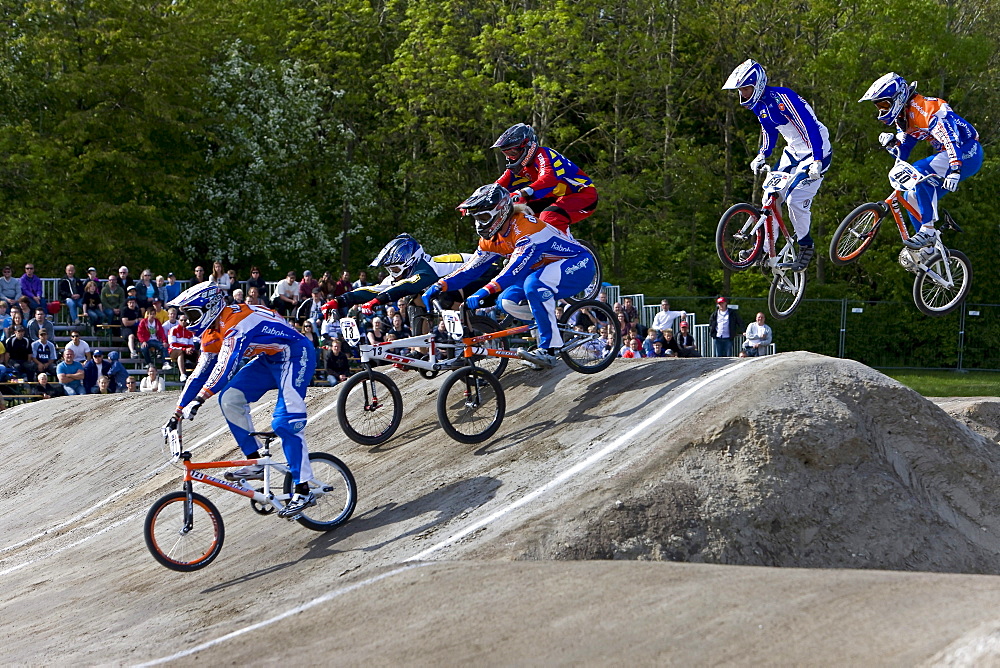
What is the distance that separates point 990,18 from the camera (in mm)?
32312

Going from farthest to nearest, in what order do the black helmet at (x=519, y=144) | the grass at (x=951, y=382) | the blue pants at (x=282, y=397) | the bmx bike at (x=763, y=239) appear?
1. the grass at (x=951, y=382)
2. the bmx bike at (x=763, y=239)
3. the black helmet at (x=519, y=144)
4. the blue pants at (x=282, y=397)

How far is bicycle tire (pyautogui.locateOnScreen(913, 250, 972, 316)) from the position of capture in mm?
12500

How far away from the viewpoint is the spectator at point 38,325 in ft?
68.8

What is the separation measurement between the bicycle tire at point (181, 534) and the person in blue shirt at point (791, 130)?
7.03 metres

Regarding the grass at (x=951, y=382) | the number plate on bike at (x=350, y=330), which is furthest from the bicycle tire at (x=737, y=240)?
the grass at (x=951, y=382)

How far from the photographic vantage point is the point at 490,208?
11648mm

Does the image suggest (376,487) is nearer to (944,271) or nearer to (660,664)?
(660,664)

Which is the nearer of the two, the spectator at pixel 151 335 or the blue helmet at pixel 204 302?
the blue helmet at pixel 204 302

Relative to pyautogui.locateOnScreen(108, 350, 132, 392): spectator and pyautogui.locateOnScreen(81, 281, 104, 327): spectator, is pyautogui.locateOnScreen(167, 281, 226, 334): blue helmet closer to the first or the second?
pyautogui.locateOnScreen(108, 350, 132, 392): spectator

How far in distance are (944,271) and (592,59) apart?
20785 millimetres

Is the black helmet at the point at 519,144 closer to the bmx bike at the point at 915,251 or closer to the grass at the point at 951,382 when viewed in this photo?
the bmx bike at the point at 915,251

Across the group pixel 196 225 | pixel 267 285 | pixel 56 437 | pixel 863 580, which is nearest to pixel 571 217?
pixel 863 580

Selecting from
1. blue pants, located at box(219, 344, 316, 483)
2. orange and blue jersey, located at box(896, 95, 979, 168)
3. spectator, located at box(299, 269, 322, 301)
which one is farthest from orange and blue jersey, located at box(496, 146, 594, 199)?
spectator, located at box(299, 269, 322, 301)

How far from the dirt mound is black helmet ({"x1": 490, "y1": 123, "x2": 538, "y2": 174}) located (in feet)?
11.9
